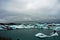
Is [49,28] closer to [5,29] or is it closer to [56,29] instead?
[56,29]

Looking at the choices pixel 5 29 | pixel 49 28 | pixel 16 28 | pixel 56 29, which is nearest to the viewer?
pixel 56 29

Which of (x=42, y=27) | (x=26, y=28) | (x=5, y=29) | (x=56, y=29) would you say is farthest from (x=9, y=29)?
(x=56, y=29)

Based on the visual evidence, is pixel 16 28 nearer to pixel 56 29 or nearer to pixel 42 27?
pixel 42 27

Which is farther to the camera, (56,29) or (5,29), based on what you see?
(5,29)

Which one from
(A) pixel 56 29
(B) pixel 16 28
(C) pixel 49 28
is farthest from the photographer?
(B) pixel 16 28

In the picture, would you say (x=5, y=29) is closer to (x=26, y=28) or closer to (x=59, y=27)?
(x=26, y=28)

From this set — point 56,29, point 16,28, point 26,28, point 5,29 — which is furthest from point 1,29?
point 56,29

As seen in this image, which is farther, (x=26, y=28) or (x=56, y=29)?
(x=26, y=28)

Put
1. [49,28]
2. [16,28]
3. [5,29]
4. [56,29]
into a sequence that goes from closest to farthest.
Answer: [56,29] < [49,28] < [5,29] < [16,28]
